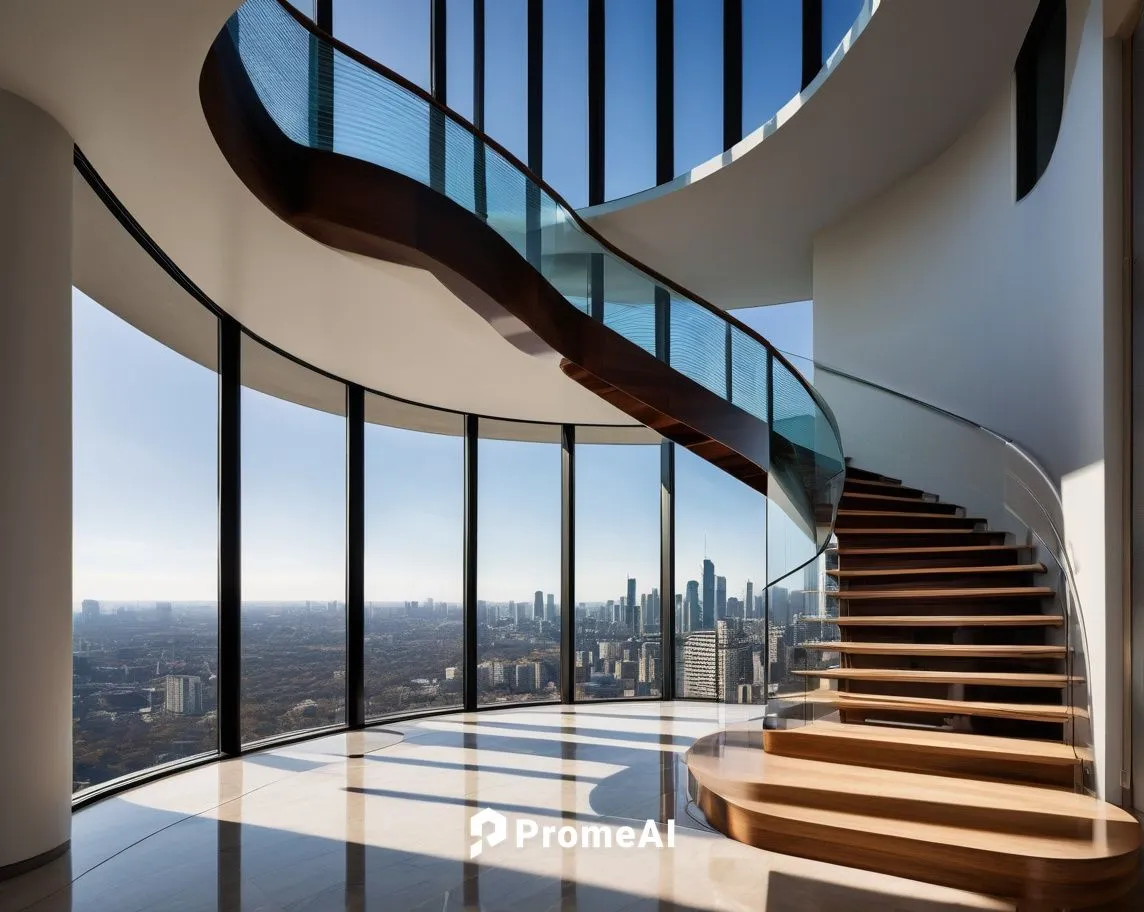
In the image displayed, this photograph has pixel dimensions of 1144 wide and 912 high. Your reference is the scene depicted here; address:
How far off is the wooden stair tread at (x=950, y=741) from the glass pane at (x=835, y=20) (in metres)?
6.44

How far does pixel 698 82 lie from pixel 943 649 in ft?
23.3

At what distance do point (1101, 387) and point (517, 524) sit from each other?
20.5 ft

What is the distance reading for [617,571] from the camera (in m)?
10.2

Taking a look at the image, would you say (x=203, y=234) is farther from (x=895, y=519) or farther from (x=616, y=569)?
(x=616, y=569)

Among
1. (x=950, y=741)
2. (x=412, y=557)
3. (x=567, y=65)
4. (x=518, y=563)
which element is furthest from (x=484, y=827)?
(x=567, y=65)

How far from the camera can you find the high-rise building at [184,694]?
5.71 m

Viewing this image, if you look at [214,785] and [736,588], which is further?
[736,588]

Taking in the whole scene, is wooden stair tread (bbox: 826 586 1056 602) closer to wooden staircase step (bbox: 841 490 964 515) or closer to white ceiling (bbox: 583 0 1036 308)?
wooden staircase step (bbox: 841 490 964 515)

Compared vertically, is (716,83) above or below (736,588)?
above

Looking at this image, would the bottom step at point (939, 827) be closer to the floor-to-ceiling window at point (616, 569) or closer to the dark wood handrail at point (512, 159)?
the dark wood handrail at point (512, 159)

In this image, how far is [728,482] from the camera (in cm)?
1009

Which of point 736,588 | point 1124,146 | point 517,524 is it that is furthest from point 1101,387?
point 517,524

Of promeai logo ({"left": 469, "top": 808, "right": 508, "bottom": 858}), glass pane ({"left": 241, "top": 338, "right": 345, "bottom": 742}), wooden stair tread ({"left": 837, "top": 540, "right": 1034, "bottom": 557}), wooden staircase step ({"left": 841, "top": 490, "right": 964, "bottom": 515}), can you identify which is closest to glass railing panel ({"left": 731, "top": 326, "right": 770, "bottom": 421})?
wooden staircase step ({"left": 841, "top": 490, "right": 964, "bottom": 515})

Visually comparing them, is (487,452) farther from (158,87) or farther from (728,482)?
(158,87)
